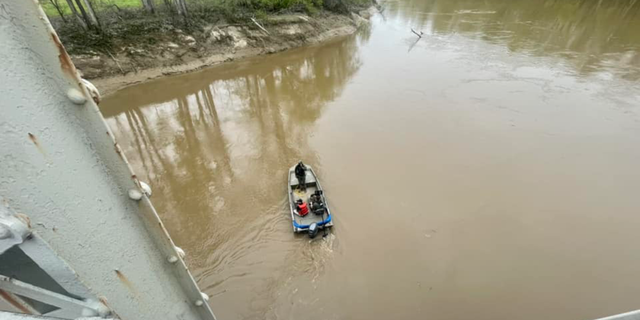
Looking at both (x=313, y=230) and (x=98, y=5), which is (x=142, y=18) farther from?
(x=313, y=230)

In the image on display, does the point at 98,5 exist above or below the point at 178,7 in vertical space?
above

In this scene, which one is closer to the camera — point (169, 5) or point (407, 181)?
point (407, 181)

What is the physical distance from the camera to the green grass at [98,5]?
47.4ft

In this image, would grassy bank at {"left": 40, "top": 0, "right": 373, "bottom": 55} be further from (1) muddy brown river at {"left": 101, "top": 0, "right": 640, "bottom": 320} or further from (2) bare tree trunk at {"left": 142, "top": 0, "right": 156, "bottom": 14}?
(1) muddy brown river at {"left": 101, "top": 0, "right": 640, "bottom": 320}

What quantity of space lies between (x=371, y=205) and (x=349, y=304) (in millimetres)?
2759

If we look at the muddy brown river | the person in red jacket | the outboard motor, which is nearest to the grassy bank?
the muddy brown river

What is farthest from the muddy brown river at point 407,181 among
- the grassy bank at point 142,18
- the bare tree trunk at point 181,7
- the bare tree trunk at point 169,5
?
the bare tree trunk at point 169,5

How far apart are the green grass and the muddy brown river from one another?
225 inches

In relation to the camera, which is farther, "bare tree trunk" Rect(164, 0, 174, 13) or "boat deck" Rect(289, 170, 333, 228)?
"bare tree trunk" Rect(164, 0, 174, 13)

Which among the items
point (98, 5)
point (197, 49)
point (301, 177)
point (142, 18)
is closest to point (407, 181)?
point (301, 177)

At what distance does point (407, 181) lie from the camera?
8312 millimetres

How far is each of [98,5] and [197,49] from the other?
576 cm

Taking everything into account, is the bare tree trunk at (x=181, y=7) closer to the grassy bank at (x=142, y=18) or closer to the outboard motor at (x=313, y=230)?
the grassy bank at (x=142, y=18)

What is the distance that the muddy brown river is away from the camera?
5.79 meters
